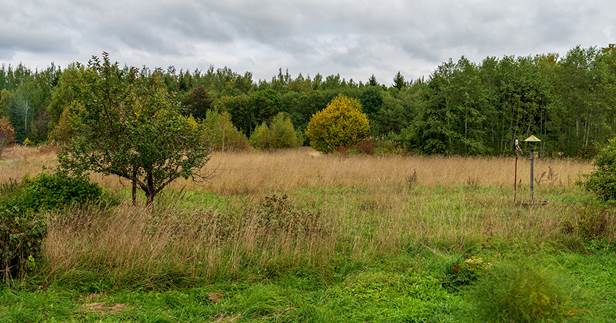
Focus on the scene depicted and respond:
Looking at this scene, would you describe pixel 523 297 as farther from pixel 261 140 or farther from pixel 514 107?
pixel 261 140

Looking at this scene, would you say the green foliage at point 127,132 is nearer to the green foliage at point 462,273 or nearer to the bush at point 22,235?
the bush at point 22,235

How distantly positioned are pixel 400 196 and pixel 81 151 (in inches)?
245

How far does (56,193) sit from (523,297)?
6.25m

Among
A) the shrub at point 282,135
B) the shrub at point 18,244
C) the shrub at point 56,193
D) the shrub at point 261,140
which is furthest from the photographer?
the shrub at point 282,135

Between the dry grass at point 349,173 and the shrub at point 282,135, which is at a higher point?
the shrub at point 282,135

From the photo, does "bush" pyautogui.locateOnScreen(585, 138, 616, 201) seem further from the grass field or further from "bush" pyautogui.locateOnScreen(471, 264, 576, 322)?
"bush" pyautogui.locateOnScreen(471, 264, 576, 322)

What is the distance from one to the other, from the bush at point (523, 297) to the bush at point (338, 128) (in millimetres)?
21126

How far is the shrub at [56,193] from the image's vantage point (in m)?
6.53

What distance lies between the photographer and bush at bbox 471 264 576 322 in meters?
3.13

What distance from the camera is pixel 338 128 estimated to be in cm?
2448

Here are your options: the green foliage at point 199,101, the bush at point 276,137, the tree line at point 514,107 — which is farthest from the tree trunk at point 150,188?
the green foliage at point 199,101

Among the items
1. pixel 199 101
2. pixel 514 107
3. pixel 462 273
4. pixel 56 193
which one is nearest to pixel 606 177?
pixel 462 273

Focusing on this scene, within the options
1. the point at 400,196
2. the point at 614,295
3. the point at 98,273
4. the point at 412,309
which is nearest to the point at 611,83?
the point at 400,196

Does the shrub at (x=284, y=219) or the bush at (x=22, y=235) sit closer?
the bush at (x=22, y=235)
